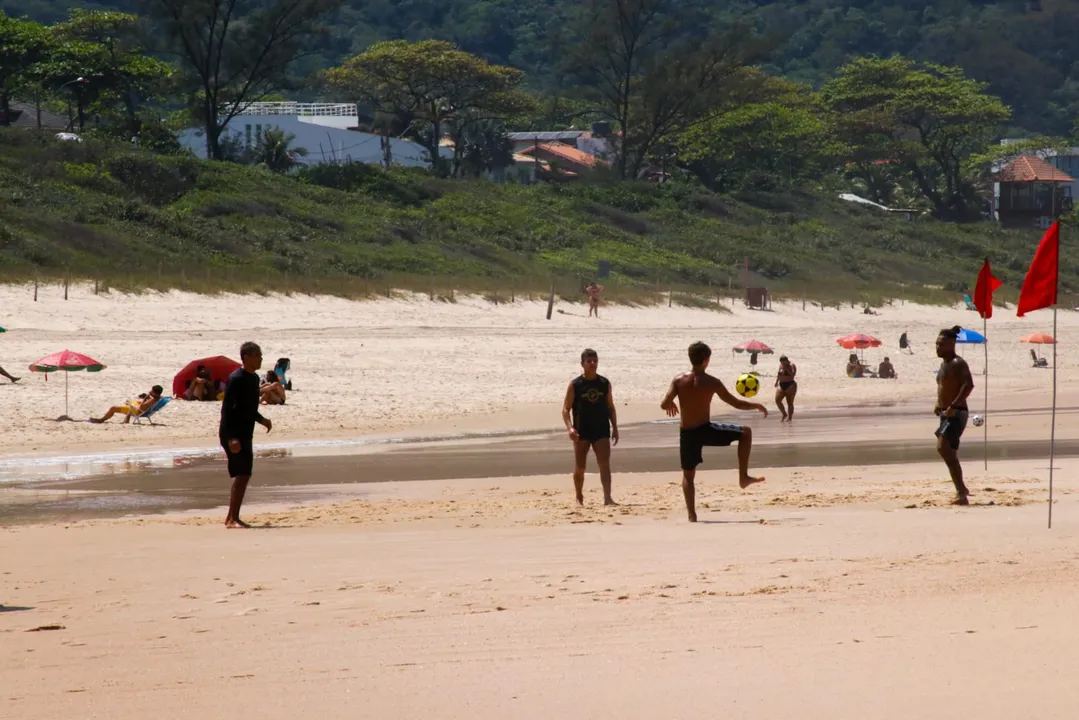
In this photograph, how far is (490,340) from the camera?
32156 mm

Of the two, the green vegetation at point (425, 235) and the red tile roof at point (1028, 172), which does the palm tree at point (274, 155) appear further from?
the red tile roof at point (1028, 172)

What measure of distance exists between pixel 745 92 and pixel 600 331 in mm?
53051

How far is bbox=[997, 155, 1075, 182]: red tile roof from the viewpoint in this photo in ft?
305

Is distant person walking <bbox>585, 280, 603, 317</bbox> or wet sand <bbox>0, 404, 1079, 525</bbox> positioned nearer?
wet sand <bbox>0, 404, 1079, 525</bbox>

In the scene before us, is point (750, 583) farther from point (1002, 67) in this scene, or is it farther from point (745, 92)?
point (1002, 67)

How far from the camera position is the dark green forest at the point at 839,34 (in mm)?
164625

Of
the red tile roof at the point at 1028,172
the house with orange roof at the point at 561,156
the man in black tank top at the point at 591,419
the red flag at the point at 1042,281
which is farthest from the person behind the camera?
the house with orange roof at the point at 561,156

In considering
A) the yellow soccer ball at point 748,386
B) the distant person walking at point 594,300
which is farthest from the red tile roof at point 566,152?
the yellow soccer ball at point 748,386

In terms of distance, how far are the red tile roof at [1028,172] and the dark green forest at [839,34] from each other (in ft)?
212

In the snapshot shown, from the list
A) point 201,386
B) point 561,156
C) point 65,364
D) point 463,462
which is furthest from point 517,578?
point 561,156

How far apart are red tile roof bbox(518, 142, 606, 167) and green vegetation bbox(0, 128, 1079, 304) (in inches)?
933

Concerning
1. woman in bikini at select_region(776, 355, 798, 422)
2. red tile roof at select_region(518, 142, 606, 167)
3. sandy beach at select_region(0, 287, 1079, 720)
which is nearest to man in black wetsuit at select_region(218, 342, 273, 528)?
sandy beach at select_region(0, 287, 1079, 720)

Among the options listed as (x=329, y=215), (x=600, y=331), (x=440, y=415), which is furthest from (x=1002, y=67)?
(x=440, y=415)

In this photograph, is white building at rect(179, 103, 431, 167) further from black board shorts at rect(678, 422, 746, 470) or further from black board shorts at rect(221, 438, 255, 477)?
black board shorts at rect(678, 422, 746, 470)
